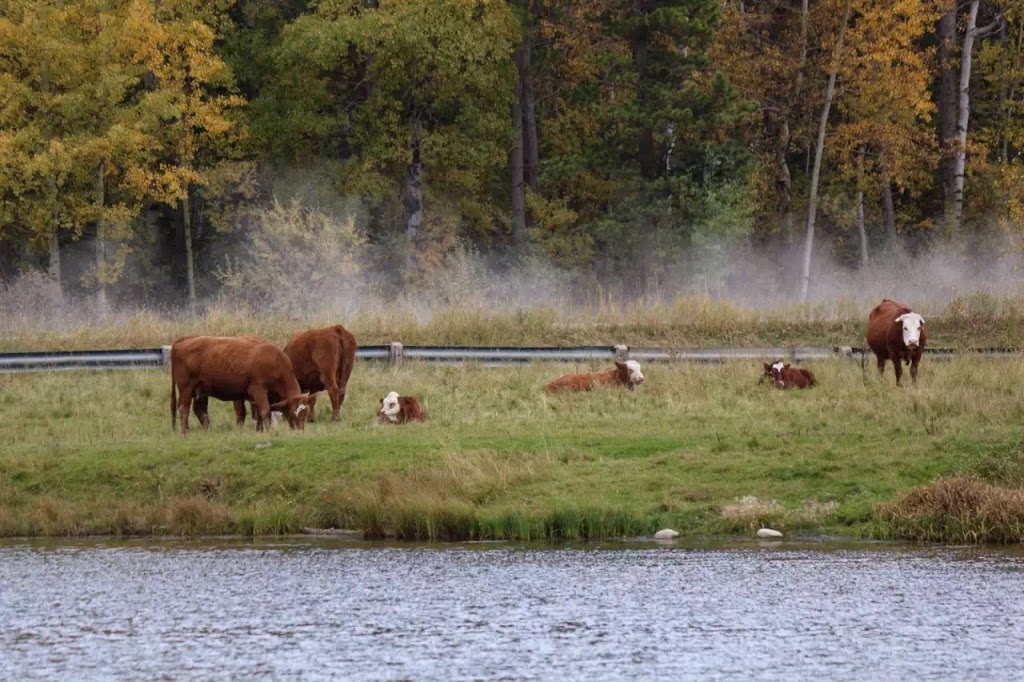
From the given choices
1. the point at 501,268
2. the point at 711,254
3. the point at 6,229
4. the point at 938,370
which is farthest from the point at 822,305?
the point at 6,229

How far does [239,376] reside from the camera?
22.2 metres

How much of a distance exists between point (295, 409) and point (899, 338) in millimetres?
9337

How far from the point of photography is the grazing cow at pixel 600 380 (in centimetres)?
2494

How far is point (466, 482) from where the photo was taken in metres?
17.9

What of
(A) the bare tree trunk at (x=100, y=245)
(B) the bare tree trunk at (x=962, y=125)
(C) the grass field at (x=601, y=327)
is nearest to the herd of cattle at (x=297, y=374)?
(C) the grass field at (x=601, y=327)

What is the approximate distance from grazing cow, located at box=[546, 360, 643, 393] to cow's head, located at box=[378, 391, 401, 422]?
114 inches

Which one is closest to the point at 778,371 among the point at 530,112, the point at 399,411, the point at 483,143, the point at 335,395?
the point at 399,411

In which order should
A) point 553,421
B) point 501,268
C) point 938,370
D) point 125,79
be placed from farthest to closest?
point 501,268 < point 125,79 < point 938,370 < point 553,421

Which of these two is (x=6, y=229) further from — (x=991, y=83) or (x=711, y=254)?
(x=991, y=83)

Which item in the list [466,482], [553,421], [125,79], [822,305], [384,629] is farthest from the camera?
[125,79]

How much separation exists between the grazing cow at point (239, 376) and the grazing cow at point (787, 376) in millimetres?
7192

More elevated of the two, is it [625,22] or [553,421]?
[625,22]

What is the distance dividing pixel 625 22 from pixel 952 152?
999 centimetres

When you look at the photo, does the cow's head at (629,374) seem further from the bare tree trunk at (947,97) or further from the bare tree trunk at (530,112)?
the bare tree trunk at (530,112)
